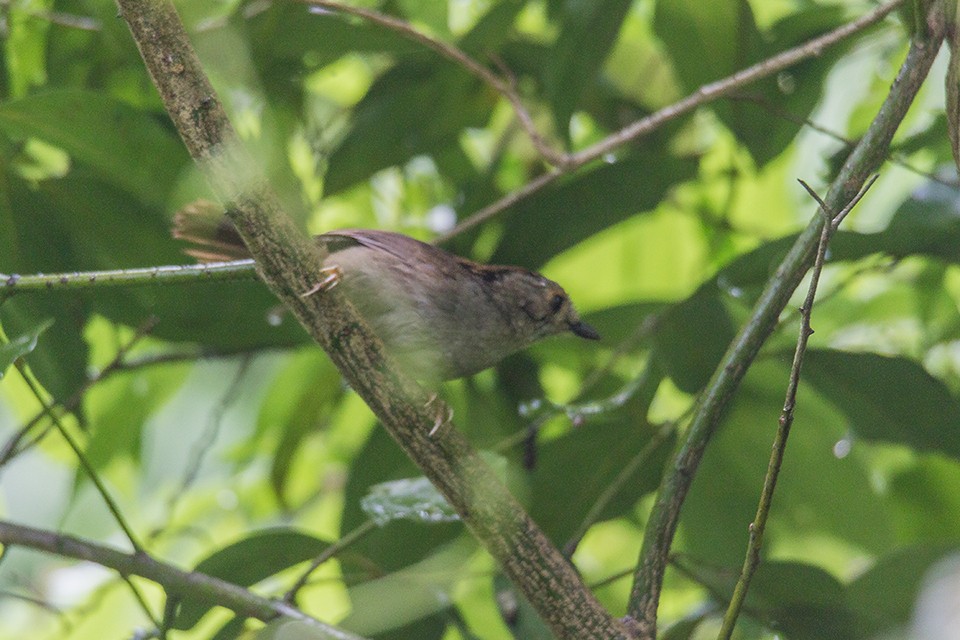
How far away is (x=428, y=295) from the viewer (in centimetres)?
263

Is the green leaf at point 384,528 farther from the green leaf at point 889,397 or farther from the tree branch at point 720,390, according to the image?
the green leaf at point 889,397

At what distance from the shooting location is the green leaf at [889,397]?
2.57 meters

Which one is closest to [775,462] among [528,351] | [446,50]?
[446,50]

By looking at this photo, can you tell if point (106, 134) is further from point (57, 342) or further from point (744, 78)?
point (744, 78)

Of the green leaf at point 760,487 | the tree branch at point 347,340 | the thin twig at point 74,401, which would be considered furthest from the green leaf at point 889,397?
the thin twig at point 74,401

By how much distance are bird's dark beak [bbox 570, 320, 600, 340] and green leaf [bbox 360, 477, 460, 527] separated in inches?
32.2

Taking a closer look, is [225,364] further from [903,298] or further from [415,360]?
[903,298]

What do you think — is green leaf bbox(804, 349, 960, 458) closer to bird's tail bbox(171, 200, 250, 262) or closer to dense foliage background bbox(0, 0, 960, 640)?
dense foliage background bbox(0, 0, 960, 640)

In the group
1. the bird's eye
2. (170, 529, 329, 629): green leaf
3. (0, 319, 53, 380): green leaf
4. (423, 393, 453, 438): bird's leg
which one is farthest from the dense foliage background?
(0, 319, 53, 380): green leaf

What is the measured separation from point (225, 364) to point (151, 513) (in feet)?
2.32

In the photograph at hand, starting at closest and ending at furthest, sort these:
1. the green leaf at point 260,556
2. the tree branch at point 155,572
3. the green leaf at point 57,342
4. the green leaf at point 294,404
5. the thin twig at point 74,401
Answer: the tree branch at point 155,572 < the thin twig at point 74,401 < the green leaf at point 260,556 < the green leaf at point 57,342 < the green leaf at point 294,404

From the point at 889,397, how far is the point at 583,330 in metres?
0.81

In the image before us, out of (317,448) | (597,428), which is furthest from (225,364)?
(597,428)

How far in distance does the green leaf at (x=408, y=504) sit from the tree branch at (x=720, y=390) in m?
0.38
